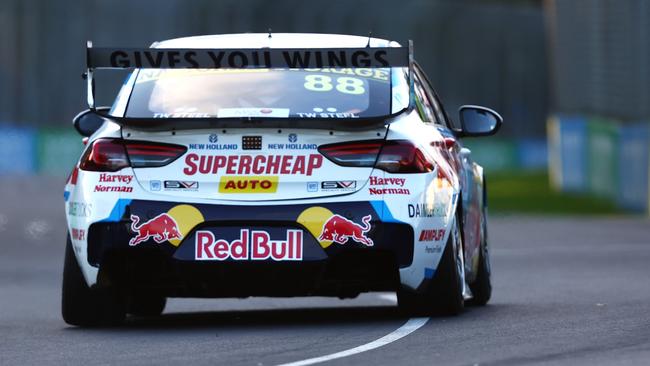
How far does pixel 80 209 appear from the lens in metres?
9.56

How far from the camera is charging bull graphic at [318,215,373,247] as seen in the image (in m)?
9.23

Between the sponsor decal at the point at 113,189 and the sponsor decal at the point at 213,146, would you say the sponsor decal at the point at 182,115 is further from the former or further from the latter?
the sponsor decal at the point at 113,189

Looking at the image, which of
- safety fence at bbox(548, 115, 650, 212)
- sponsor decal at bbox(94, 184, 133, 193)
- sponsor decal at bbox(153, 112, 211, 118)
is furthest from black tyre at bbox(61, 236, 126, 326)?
safety fence at bbox(548, 115, 650, 212)

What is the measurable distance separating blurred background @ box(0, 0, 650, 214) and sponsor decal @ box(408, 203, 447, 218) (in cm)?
1748

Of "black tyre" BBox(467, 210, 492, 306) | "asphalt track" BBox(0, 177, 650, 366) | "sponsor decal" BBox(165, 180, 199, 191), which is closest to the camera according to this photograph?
"asphalt track" BBox(0, 177, 650, 366)

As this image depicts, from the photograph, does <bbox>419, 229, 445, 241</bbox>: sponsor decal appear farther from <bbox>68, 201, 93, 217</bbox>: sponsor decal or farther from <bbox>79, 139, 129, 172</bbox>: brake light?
<bbox>68, 201, 93, 217</bbox>: sponsor decal

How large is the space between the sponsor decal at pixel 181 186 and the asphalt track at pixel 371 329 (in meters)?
0.72

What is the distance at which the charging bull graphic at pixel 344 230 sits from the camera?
9234mm

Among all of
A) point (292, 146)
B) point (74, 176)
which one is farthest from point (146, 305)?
point (292, 146)

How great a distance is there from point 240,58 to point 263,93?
21cm

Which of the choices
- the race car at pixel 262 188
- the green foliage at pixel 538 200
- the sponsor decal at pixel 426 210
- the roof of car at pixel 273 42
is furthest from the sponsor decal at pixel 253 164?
the green foliage at pixel 538 200

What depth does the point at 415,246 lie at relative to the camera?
9.44 meters

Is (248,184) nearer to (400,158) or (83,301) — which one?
(400,158)

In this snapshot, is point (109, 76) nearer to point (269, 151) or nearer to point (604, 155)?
point (604, 155)
